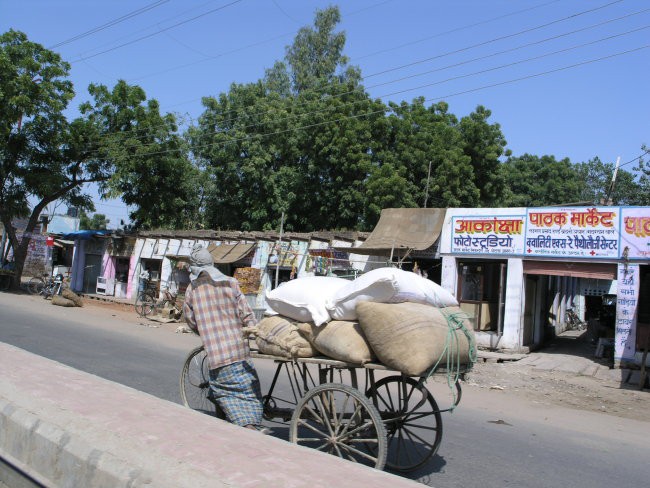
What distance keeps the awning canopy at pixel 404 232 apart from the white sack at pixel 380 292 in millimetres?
10668

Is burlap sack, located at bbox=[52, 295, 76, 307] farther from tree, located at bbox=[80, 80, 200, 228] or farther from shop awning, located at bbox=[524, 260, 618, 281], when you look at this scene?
shop awning, located at bbox=[524, 260, 618, 281]

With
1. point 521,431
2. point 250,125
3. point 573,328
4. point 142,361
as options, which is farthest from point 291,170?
point 521,431

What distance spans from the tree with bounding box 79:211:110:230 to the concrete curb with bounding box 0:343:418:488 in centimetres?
4910

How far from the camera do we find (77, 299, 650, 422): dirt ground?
9.85 metres

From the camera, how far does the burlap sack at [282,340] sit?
4539mm

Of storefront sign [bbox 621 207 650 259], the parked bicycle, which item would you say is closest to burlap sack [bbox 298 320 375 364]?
storefront sign [bbox 621 207 650 259]

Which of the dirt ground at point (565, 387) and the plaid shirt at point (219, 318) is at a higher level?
the plaid shirt at point (219, 318)

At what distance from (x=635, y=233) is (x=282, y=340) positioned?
11385 millimetres

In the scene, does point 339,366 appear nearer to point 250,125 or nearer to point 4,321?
point 4,321

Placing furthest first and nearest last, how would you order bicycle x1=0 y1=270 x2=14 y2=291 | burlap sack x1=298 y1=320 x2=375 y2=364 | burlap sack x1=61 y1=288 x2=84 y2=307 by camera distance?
bicycle x1=0 y1=270 x2=14 y2=291
burlap sack x1=61 y1=288 x2=84 y2=307
burlap sack x1=298 y1=320 x2=375 y2=364

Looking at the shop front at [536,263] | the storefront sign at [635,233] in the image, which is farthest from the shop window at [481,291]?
the storefront sign at [635,233]

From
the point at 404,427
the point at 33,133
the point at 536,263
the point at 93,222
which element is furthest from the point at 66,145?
the point at 93,222

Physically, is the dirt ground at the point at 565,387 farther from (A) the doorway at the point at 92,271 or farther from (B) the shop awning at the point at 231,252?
(A) the doorway at the point at 92,271

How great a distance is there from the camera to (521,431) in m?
6.92
